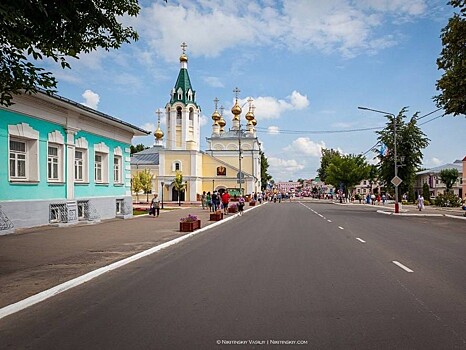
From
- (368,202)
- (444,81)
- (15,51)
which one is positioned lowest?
(368,202)

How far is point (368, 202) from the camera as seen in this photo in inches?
3002

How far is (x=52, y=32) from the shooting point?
9031mm

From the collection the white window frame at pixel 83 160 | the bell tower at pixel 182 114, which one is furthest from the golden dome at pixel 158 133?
the white window frame at pixel 83 160

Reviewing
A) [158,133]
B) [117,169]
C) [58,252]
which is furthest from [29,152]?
[158,133]

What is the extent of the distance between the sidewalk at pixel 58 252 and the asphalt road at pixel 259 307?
2.68ft

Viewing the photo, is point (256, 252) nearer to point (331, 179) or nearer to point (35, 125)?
point (35, 125)

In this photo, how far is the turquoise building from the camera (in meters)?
19.5

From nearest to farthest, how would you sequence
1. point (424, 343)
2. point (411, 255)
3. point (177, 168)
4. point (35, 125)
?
1. point (424, 343)
2. point (411, 255)
3. point (35, 125)
4. point (177, 168)

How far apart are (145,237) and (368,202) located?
62.1 metres

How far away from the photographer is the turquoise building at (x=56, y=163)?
19500mm

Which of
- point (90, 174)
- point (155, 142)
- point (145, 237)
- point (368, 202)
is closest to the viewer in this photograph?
point (145, 237)

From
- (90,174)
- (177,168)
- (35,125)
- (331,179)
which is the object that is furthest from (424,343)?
(331,179)

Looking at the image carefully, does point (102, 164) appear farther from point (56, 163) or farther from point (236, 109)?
point (236, 109)

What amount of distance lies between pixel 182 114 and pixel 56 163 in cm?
5968
